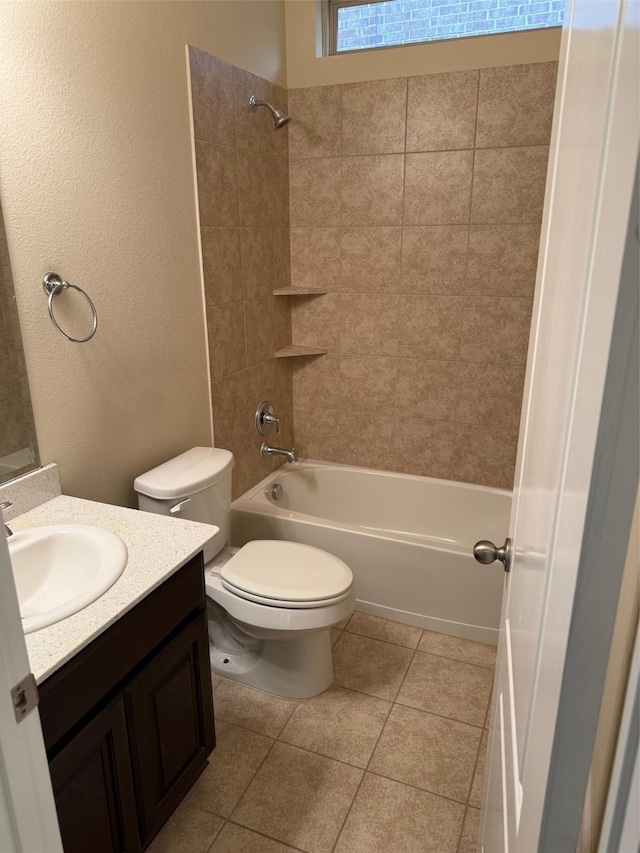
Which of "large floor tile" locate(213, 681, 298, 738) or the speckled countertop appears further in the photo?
"large floor tile" locate(213, 681, 298, 738)

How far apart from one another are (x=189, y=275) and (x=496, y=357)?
4.53 ft

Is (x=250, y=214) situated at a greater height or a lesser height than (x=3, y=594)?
greater

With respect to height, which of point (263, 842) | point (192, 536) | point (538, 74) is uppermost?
point (538, 74)

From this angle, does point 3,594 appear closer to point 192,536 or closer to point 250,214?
point 192,536

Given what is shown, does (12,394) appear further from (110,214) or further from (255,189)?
(255,189)

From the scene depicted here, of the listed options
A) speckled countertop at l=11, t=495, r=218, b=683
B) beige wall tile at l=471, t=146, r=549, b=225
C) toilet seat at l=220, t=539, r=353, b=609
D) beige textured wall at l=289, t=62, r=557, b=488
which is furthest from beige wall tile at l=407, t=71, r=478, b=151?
speckled countertop at l=11, t=495, r=218, b=683

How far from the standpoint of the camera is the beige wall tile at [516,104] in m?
2.32

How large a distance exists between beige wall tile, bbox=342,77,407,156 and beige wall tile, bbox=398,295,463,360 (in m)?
0.67

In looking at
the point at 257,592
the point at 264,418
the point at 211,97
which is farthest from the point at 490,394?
the point at 211,97

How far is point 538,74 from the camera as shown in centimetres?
232

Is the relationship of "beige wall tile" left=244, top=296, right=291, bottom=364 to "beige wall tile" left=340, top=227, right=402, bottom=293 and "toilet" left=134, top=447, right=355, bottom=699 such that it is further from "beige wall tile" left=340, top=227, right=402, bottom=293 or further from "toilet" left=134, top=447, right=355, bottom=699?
"toilet" left=134, top=447, right=355, bottom=699

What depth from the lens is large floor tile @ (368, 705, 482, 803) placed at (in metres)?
1.78

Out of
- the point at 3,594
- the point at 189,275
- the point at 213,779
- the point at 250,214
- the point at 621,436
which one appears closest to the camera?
the point at 621,436

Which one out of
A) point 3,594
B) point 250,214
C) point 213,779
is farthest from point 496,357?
point 3,594
